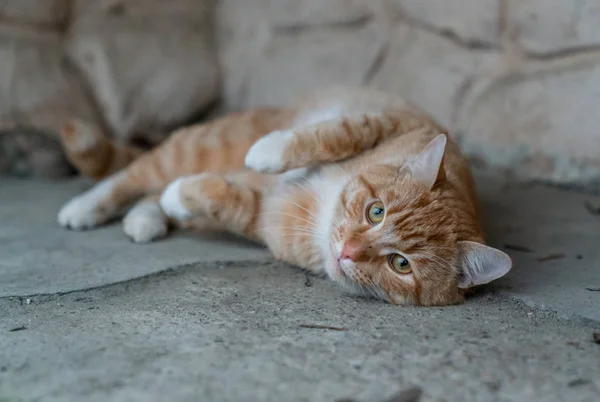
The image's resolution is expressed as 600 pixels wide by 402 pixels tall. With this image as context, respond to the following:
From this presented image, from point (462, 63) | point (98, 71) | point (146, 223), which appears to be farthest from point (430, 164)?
point (98, 71)

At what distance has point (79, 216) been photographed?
9.12 ft

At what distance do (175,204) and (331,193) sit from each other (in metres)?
0.66

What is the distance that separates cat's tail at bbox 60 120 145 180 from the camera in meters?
3.07

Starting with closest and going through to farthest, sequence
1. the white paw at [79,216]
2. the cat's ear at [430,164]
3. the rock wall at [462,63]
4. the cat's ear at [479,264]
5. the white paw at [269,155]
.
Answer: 1. the cat's ear at [479,264]
2. the cat's ear at [430,164]
3. the white paw at [269,155]
4. the white paw at [79,216]
5. the rock wall at [462,63]

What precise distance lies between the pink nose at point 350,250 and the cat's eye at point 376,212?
0.46ft

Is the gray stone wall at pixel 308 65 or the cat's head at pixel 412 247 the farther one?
the gray stone wall at pixel 308 65

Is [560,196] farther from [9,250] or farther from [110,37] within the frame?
[110,37]

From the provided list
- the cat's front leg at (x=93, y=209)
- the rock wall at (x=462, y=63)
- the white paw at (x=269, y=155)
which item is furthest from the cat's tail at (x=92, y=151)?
the rock wall at (x=462, y=63)

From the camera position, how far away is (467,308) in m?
1.96

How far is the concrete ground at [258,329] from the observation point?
140 cm

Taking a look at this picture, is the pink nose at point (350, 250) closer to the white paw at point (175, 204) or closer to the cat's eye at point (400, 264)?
the cat's eye at point (400, 264)

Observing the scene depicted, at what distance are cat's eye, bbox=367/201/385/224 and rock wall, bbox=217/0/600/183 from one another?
1662 mm

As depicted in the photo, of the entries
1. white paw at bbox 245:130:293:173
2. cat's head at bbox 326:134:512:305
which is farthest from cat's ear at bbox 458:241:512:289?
white paw at bbox 245:130:293:173

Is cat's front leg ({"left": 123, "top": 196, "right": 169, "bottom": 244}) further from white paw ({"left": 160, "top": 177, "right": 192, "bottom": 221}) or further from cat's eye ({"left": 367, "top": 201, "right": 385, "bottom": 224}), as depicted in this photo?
cat's eye ({"left": 367, "top": 201, "right": 385, "bottom": 224})
